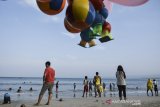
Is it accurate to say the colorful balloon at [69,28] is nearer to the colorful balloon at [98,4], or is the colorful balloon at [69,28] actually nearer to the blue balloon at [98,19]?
the blue balloon at [98,19]

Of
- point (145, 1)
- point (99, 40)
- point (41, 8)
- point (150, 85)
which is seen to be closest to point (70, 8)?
point (41, 8)

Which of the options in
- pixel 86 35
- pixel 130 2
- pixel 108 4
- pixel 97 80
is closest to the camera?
pixel 130 2

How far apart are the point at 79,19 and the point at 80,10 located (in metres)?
0.12

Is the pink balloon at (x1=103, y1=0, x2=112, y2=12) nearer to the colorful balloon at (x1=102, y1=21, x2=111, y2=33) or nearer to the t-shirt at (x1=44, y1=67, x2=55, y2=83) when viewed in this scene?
the colorful balloon at (x1=102, y1=21, x2=111, y2=33)

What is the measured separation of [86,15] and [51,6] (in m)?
0.47

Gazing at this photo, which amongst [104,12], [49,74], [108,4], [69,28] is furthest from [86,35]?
[49,74]

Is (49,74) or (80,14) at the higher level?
(80,14)

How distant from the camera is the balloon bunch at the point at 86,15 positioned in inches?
140

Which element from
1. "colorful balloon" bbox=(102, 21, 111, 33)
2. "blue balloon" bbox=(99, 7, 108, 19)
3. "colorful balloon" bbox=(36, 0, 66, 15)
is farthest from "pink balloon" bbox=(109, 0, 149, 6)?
"colorful balloon" bbox=(36, 0, 66, 15)

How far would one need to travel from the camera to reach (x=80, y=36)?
4.09 m

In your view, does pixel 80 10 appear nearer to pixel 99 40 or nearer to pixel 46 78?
pixel 99 40

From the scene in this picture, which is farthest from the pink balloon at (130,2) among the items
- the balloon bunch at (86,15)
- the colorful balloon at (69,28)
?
the colorful balloon at (69,28)

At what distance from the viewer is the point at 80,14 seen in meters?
3.55

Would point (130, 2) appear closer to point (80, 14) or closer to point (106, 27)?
point (106, 27)
